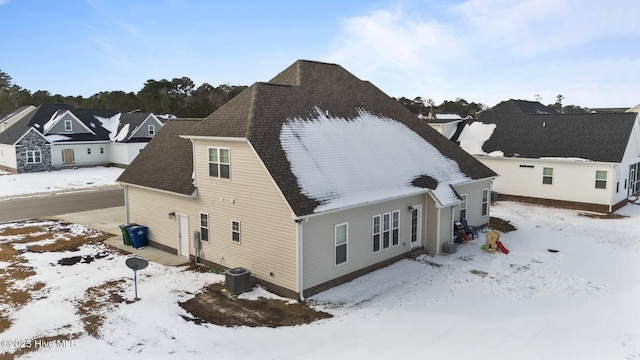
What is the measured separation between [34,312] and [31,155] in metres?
38.7

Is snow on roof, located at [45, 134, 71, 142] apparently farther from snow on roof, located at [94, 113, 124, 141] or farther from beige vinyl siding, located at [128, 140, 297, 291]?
beige vinyl siding, located at [128, 140, 297, 291]

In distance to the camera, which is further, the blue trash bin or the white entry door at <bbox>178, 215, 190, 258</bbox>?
the blue trash bin

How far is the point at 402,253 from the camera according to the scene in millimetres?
17719

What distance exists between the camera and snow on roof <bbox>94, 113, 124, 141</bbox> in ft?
166

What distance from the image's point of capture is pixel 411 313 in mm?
12828

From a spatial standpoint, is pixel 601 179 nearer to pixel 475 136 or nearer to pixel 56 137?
pixel 475 136

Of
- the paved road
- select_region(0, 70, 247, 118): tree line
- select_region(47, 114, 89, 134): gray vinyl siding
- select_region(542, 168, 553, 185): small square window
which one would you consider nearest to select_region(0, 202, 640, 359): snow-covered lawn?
the paved road

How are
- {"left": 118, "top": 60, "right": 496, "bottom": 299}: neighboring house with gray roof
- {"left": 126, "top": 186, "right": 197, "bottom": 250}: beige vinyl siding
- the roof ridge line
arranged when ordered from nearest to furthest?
{"left": 118, "top": 60, "right": 496, "bottom": 299}: neighboring house with gray roof → the roof ridge line → {"left": 126, "top": 186, "right": 197, "bottom": 250}: beige vinyl siding

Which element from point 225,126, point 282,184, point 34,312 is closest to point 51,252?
point 34,312

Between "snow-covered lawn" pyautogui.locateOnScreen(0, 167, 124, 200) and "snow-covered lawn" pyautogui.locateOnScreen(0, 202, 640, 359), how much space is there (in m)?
20.4

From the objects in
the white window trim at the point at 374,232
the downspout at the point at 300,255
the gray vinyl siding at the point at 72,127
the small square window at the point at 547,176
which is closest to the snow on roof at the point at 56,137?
the gray vinyl siding at the point at 72,127

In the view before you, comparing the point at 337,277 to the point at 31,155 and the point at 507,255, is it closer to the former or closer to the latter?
the point at 507,255

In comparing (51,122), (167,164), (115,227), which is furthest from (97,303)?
(51,122)

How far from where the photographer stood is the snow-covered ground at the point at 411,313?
10.7 metres
